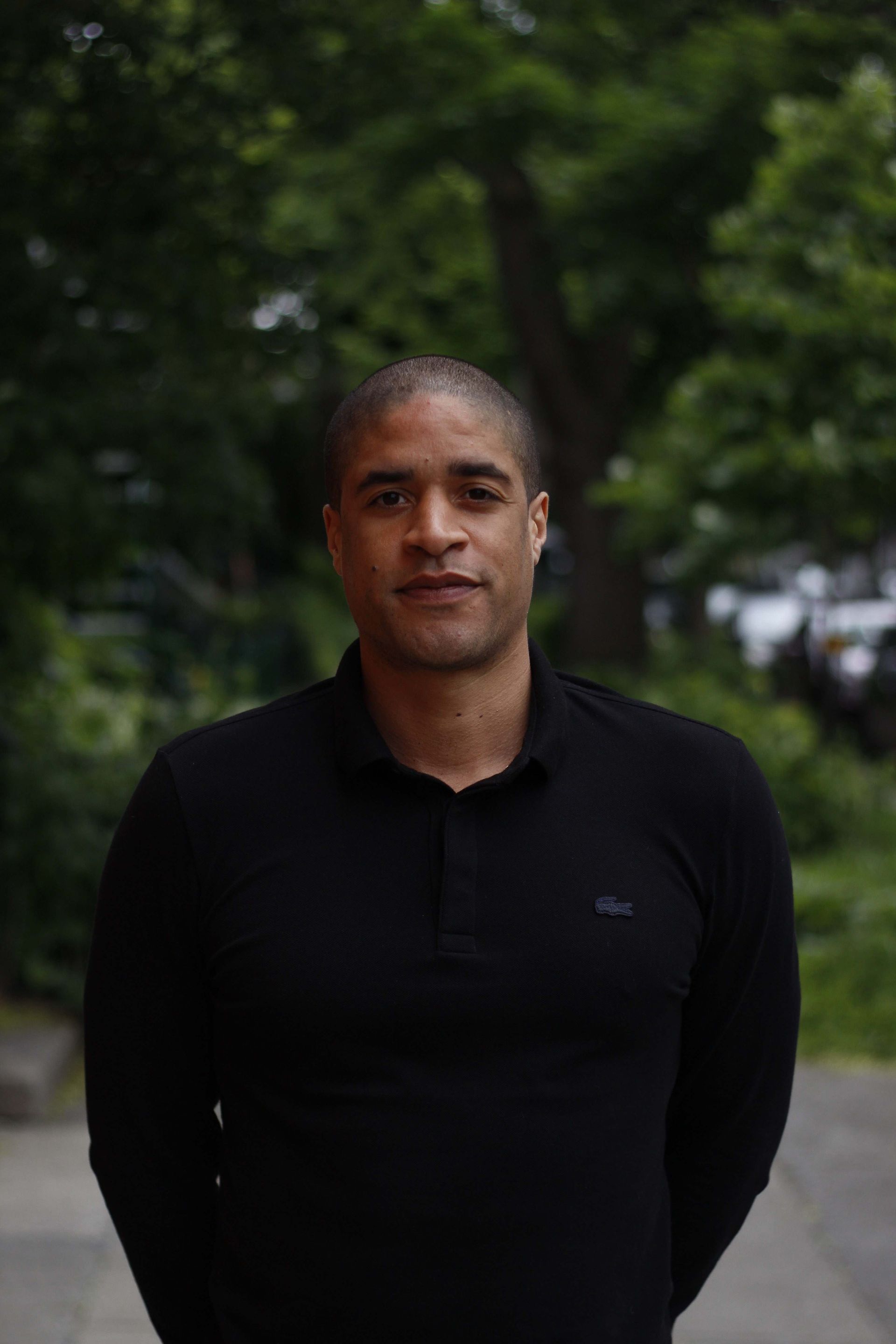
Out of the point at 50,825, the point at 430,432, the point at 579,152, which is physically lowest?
the point at 50,825

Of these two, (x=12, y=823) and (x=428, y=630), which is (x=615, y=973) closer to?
(x=428, y=630)

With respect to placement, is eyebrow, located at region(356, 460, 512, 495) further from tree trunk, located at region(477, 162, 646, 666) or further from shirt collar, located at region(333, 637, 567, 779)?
tree trunk, located at region(477, 162, 646, 666)

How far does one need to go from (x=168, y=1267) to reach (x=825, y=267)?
6897mm

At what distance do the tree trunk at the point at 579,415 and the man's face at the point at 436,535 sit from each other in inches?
417

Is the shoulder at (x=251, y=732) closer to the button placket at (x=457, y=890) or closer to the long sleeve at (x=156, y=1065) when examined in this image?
the long sleeve at (x=156, y=1065)

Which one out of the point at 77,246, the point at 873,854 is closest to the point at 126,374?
the point at 77,246

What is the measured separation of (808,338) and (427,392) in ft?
21.3

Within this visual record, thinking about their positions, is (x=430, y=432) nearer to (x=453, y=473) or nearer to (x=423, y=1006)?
(x=453, y=473)

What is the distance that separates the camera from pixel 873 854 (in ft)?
27.7

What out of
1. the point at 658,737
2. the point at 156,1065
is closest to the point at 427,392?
the point at 658,737

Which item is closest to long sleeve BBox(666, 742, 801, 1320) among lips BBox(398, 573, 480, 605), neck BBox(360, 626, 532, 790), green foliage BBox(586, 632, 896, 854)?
neck BBox(360, 626, 532, 790)

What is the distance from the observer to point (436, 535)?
1835 millimetres

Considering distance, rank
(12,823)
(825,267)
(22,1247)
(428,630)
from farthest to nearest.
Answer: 1. (825,267)
2. (12,823)
3. (22,1247)
4. (428,630)

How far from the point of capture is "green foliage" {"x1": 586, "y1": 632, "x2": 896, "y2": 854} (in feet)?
28.6
